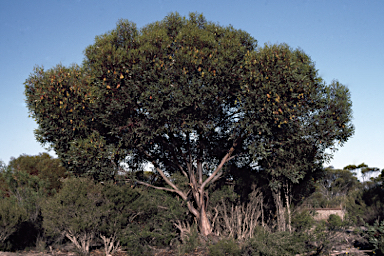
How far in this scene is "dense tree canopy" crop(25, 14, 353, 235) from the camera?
42.5ft

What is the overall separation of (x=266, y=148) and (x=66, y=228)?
9.41 m

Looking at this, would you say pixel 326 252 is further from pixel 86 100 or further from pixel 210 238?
pixel 86 100

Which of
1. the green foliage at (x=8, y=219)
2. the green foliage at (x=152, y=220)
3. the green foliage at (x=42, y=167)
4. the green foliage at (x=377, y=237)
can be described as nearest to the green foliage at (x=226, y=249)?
the green foliage at (x=152, y=220)

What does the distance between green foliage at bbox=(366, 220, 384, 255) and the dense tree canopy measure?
3.64 metres

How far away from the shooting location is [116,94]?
43.2 ft

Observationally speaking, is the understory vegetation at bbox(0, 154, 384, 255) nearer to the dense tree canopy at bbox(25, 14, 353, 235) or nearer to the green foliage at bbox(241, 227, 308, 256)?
the green foliage at bbox(241, 227, 308, 256)

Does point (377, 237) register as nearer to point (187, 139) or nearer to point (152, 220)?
point (187, 139)

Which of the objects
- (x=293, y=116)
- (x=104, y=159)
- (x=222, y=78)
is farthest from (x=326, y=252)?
(x=104, y=159)

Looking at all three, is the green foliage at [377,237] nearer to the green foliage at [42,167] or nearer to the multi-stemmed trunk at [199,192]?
the multi-stemmed trunk at [199,192]

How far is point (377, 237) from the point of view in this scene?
43.0 ft

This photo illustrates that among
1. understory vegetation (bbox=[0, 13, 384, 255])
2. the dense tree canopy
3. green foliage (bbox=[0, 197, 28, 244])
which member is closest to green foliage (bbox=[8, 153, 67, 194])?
understory vegetation (bbox=[0, 13, 384, 255])

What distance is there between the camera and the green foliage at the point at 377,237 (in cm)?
1232

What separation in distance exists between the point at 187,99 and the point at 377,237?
983cm

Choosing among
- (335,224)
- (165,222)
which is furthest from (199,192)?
(335,224)
